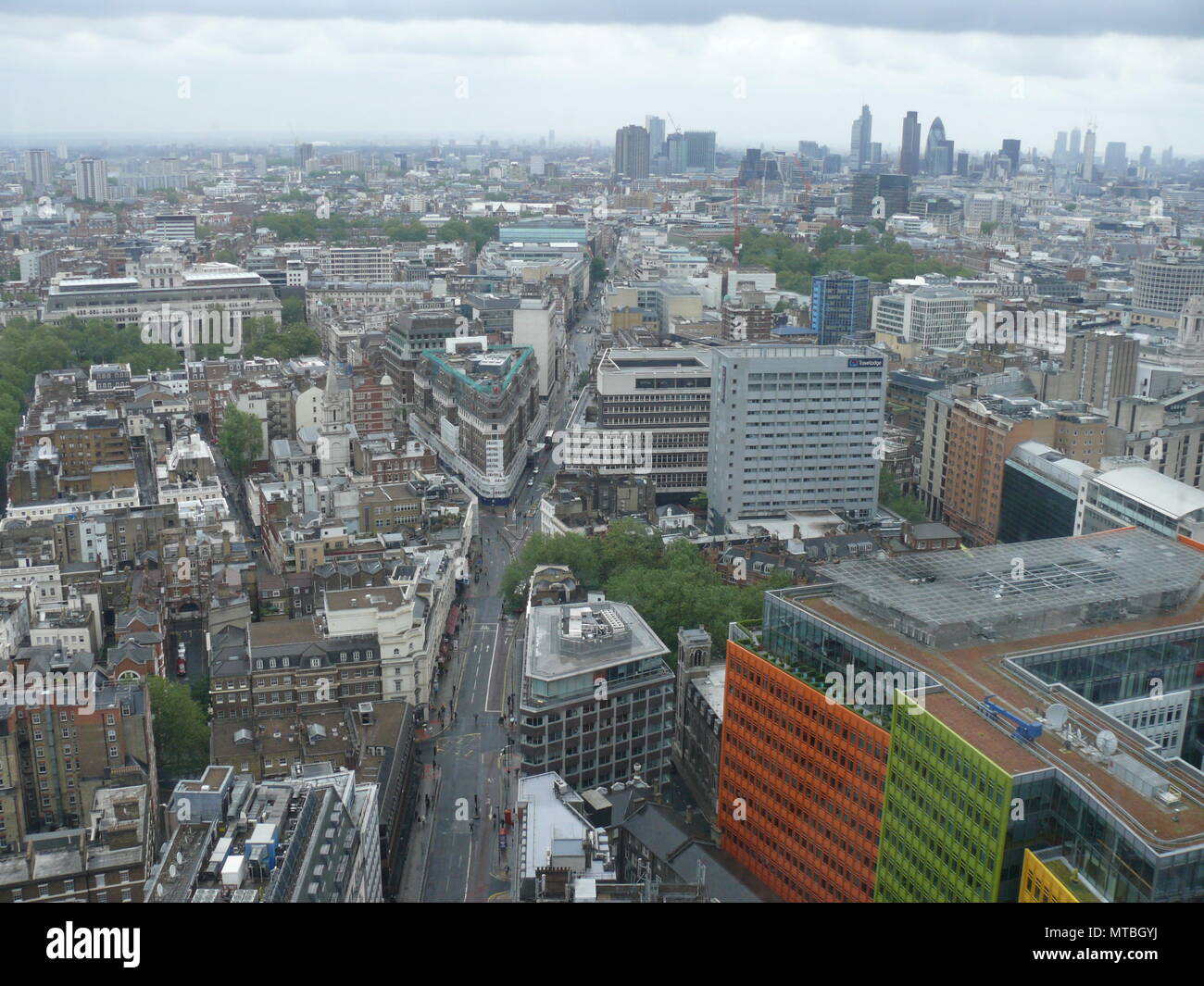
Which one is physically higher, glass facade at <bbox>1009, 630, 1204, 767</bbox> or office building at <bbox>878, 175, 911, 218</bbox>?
office building at <bbox>878, 175, 911, 218</bbox>

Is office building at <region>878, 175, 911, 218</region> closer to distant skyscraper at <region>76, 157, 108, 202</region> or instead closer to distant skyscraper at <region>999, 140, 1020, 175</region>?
distant skyscraper at <region>999, 140, 1020, 175</region>

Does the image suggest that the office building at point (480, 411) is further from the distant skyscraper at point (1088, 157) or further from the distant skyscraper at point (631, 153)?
the distant skyscraper at point (631, 153)

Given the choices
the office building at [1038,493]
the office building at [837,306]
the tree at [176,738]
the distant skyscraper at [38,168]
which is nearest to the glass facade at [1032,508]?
the office building at [1038,493]

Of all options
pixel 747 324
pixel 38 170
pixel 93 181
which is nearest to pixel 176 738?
pixel 747 324

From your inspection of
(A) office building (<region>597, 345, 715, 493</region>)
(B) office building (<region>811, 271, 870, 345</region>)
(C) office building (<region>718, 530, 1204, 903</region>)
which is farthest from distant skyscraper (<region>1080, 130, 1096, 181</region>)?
(C) office building (<region>718, 530, 1204, 903</region>)

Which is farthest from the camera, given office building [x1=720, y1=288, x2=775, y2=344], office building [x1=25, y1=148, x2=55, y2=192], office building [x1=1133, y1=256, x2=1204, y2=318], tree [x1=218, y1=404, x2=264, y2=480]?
office building [x1=1133, y1=256, x2=1204, y2=318]

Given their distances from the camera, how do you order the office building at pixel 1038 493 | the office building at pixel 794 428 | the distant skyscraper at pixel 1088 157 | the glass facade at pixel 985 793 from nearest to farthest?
the glass facade at pixel 985 793 < the office building at pixel 1038 493 < the office building at pixel 794 428 < the distant skyscraper at pixel 1088 157
